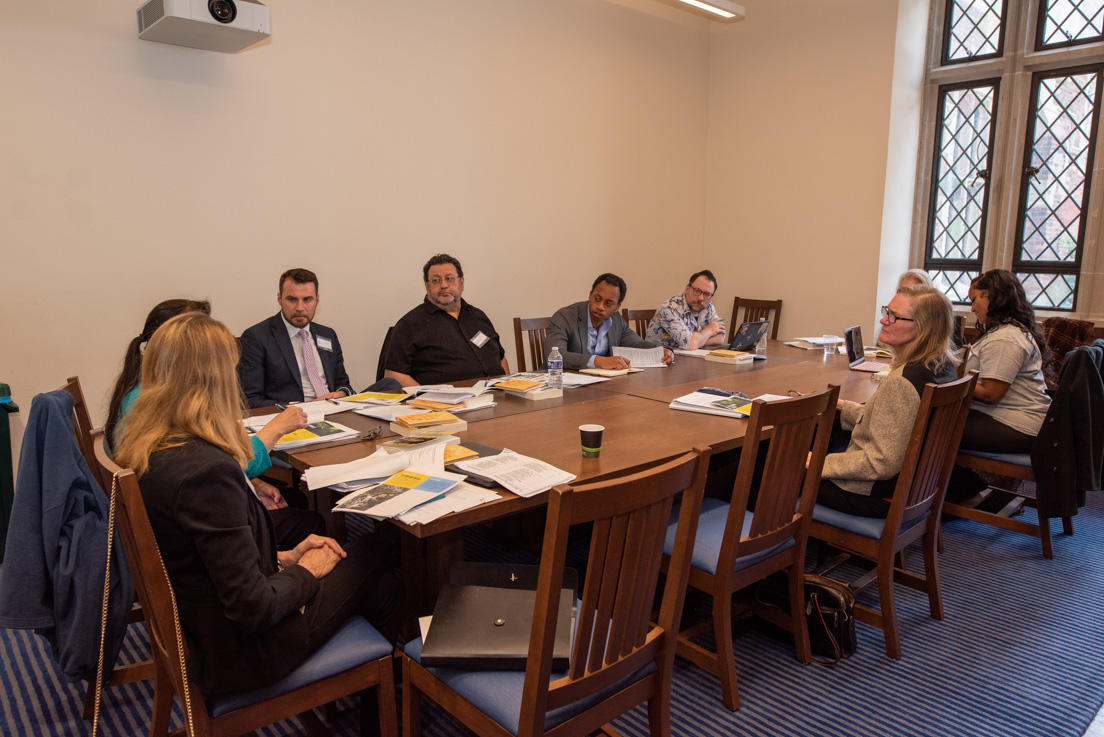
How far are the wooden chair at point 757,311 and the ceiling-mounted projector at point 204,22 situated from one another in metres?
4.17

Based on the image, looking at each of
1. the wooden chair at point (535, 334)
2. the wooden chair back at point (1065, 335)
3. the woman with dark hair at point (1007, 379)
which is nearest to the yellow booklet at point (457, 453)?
the wooden chair at point (535, 334)

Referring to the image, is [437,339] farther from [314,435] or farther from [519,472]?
[519,472]

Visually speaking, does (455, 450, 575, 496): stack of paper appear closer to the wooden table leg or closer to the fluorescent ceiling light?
the wooden table leg

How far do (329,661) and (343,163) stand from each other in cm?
333

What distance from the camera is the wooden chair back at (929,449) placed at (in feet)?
7.02

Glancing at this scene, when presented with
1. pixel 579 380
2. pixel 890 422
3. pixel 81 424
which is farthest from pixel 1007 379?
pixel 81 424

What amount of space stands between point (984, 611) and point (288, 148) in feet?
12.9

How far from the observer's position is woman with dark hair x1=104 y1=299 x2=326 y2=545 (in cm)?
201

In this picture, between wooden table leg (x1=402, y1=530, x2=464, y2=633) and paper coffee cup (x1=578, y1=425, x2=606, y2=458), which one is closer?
wooden table leg (x1=402, y1=530, x2=464, y2=633)

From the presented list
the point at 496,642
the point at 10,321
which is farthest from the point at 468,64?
the point at 496,642

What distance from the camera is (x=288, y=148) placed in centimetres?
398

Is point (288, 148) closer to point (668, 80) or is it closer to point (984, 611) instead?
point (668, 80)

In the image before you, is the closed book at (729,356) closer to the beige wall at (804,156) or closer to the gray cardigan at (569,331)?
the gray cardigan at (569,331)

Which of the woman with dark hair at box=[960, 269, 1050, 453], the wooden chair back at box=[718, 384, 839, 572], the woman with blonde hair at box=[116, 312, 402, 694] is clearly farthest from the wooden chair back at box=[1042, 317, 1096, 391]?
the woman with blonde hair at box=[116, 312, 402, 694]
